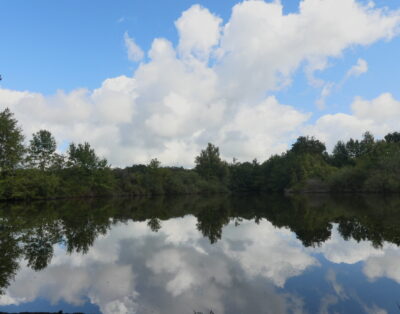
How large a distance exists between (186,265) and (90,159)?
2602 inches

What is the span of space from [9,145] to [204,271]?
134 ft

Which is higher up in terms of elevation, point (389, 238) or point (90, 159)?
point (90, 159)

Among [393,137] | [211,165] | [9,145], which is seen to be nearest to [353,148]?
[393,137]

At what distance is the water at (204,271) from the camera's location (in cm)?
837

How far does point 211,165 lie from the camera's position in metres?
107

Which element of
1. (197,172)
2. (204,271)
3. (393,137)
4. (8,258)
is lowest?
(204,271)

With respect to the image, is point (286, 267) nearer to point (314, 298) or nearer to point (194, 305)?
point (314, 298)

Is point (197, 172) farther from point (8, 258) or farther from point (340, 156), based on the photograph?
point (8, 258)

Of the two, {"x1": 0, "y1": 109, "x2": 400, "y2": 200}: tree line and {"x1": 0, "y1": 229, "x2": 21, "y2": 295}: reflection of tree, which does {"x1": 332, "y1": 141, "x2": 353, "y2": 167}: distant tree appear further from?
{"x1": 0, "y1": 229, "x2": 21, "y2": 295}: reflection of tree

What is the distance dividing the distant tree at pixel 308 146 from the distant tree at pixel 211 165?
30.6 meters

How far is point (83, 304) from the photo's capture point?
8523 millimetres

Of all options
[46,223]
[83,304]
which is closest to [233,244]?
[83,304]

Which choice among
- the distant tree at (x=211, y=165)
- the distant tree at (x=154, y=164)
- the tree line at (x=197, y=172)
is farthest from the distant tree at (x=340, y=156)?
the distant tree at (x=154, y=164)

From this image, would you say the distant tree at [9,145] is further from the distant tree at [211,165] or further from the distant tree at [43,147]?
the distant tree at [211,165]
